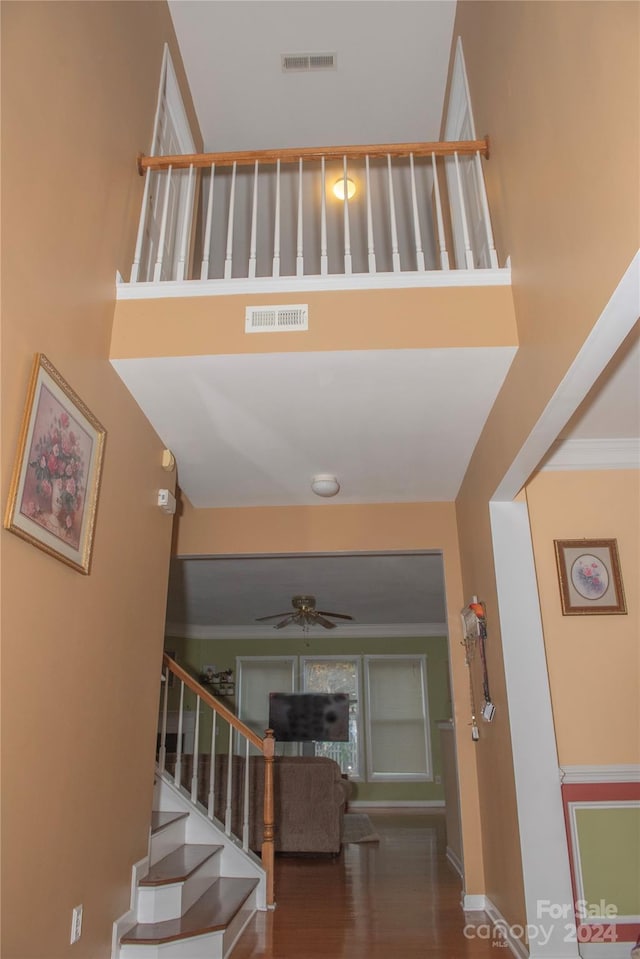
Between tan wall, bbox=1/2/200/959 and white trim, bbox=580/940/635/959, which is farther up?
tan wall, bbox=1/2/200/959

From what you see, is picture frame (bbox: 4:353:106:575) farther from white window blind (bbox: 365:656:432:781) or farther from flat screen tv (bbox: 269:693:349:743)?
white window blind (bbox: 365:656:432:781)

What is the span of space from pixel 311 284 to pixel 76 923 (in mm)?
2800

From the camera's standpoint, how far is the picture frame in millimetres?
2006

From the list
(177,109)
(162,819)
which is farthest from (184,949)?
(177,109)

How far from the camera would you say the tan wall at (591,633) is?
3.32 meters

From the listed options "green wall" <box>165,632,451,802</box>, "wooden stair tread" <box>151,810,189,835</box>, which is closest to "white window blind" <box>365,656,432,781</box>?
"green wall" <box>165,632,451,802</box>

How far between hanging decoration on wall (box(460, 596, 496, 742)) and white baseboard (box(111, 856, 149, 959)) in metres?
2.01

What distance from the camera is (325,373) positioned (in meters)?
3.06

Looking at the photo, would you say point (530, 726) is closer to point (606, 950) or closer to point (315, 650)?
point (606, 950)

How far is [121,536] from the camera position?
3000 millimetres

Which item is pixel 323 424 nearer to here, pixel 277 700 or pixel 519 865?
pixel 519 865

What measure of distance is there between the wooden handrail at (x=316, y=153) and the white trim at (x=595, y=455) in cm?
163

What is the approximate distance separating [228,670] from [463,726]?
268 inches

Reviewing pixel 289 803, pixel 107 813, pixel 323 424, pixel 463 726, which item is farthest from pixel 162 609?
pixel 289 803
